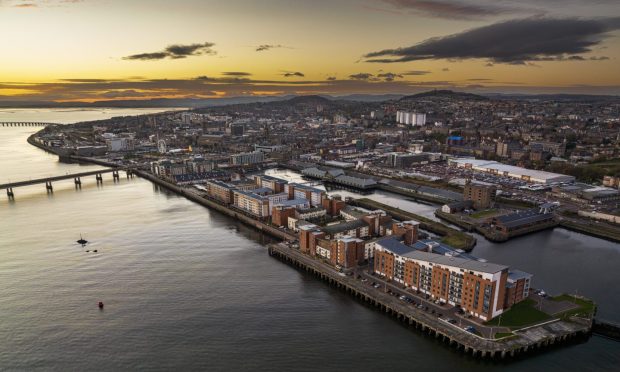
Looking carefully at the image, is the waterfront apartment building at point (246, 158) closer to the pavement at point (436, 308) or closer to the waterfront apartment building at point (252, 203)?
the waterfront apartment building at point (252, 203)

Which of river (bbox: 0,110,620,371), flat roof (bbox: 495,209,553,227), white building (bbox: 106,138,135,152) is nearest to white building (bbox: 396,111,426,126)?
white building (bbox: 106,138,135,152)

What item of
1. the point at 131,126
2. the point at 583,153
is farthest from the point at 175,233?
the point at 131,126

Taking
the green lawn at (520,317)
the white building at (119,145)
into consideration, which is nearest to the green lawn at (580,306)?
the green lawn at (520,317)

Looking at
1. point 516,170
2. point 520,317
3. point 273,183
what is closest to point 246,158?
point 273,183

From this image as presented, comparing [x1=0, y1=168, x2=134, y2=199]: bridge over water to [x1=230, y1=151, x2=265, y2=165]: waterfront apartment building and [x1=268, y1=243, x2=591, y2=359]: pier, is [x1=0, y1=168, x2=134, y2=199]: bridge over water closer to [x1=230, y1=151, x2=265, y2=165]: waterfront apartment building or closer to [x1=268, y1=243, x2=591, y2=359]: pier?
[x1=230, y1=151, x2=265, y2=165]: waterfront apartment building

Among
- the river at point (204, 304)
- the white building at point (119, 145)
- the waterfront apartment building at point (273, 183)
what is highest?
the waterfront apartment building at point (273, 183)
